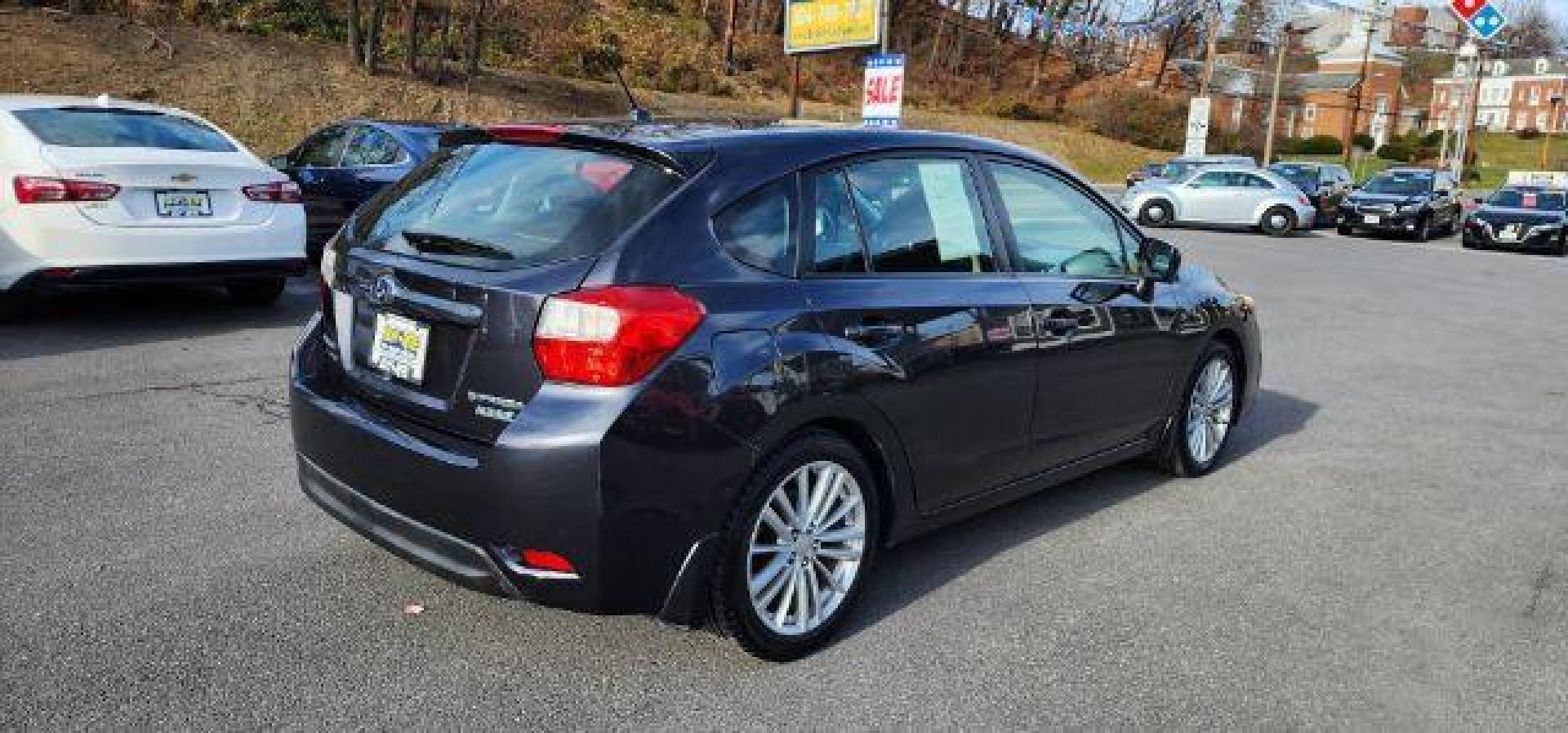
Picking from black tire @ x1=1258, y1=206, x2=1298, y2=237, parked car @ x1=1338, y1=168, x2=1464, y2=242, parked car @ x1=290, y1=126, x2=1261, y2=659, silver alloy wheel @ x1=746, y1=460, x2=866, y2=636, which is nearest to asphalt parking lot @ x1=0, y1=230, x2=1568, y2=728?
silver alloy wheel @ x1=746, y1=460, x2=866, y2=636

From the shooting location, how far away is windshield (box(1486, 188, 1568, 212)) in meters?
24.1

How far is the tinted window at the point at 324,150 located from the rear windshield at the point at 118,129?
257 cm

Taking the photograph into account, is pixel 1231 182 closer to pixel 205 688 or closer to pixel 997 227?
pixel 997 227

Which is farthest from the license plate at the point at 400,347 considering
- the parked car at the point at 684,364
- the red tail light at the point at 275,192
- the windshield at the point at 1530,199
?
the windshield at the point at 1530,199

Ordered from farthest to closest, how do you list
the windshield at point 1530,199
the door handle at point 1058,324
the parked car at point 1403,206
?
the parked car at point 1403,206 < the windshield at point 1530,199 < the door handle at point 1058,324

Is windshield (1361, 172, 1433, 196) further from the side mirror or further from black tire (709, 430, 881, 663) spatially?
black tire (709, 430, 881, 663)

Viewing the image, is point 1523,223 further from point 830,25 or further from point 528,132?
point 528,132

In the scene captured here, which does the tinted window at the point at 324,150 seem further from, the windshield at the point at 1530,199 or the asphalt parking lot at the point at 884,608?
the windshield at the point at 1530,199

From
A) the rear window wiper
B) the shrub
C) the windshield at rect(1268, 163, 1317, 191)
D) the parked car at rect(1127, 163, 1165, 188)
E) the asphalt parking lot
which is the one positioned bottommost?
the asphalt parking lot

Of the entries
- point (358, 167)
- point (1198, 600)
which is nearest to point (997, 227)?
point (1198, 600)

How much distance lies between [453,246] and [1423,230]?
89.4 feet

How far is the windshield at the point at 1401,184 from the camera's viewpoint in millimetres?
26828

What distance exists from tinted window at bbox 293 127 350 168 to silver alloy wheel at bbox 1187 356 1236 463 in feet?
27.1

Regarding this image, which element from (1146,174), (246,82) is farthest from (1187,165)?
(246,82)
